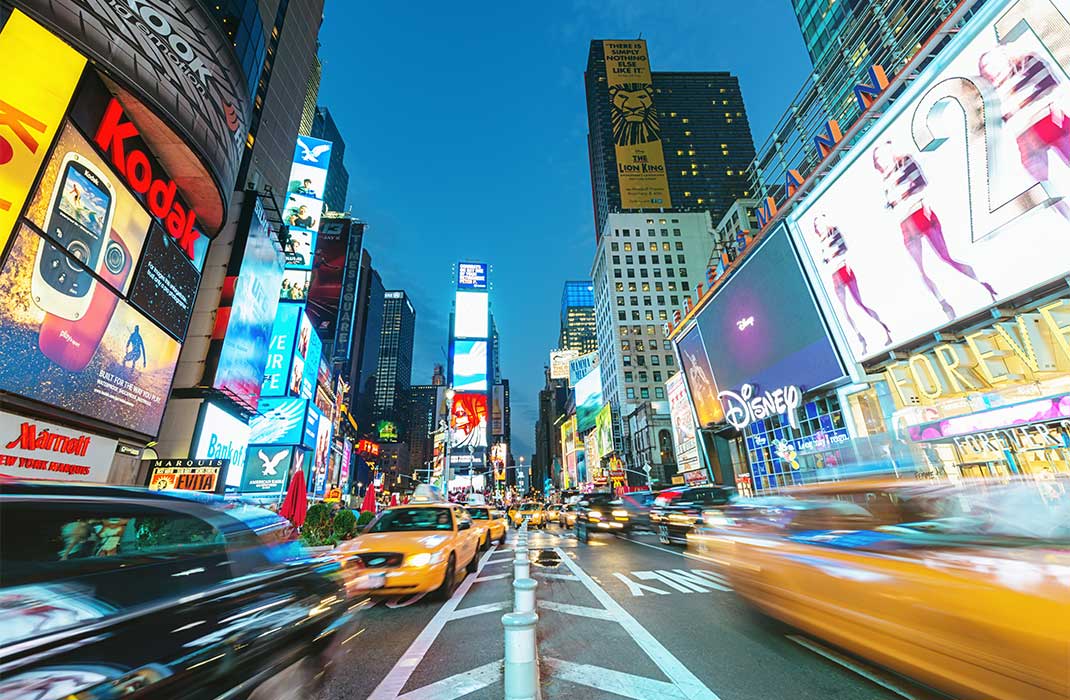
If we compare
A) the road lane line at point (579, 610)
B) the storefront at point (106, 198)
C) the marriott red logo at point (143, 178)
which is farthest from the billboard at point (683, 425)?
the storefront at point (106, 198)

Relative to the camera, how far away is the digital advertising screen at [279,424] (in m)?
36.6

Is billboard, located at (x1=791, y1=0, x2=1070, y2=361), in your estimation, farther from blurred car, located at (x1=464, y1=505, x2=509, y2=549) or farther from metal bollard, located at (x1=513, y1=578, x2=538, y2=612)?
blurred car, located at (x1=464, y1=505, x2=509, y2=549)

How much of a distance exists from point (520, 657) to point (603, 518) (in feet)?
55.9

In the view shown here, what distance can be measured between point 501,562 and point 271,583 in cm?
958

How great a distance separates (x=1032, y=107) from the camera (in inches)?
499

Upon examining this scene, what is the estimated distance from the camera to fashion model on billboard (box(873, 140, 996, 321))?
16.0 meters

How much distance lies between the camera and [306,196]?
1523 inches

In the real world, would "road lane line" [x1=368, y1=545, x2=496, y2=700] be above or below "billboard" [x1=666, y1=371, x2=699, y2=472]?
below

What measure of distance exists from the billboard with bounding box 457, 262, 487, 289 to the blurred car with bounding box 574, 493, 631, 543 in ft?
157

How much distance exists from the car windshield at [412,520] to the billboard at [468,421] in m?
47.0

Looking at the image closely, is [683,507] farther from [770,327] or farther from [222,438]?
[222,438]

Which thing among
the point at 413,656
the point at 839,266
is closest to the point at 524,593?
the point at 413,656

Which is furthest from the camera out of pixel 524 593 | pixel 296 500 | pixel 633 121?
pixel 633 121

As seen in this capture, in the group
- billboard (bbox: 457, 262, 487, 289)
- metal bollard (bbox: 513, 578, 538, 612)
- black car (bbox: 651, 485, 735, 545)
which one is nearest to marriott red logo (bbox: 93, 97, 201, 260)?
metal bollard (bbox: 513, 578, 538, 612)
